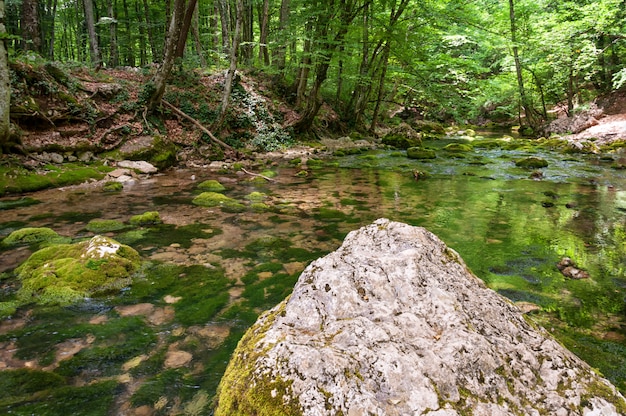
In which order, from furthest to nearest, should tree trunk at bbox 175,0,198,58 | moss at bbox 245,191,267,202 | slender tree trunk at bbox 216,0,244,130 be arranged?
slender tree trunk at bbox 216,0,244,130, tree trunk at bbox 175,0,198,58, moss at bbox 245,191,267,202

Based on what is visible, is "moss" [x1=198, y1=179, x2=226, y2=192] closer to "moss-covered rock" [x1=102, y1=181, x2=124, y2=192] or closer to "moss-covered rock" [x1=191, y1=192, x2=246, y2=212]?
"moss-covered rock" [x1=191, y1=192, x2=246, y2=212]

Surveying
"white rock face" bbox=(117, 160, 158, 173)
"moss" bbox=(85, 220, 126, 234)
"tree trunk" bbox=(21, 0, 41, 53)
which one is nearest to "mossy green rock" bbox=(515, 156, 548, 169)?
"white rock face" bbox=(117, 160, 158, 173)

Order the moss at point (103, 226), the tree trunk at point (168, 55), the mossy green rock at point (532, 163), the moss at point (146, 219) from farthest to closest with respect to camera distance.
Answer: the mossy green rock at point (532, 163)
the tree trunk at point (168, 55)
the moss at point (146, 219)
the moss at point (103, 226)

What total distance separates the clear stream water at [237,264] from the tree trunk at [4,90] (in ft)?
6.06

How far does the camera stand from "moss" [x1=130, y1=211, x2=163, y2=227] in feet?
21.7

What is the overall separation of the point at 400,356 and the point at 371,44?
19.6 m

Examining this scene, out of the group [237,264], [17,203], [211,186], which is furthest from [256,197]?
[17,203]

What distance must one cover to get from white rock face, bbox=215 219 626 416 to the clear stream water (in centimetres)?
100

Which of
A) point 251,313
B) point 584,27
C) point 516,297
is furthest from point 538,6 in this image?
point 251,313

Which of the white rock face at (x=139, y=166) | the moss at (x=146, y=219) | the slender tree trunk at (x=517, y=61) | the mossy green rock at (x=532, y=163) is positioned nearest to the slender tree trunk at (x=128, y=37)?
the white rock face at (x=139, y=166)

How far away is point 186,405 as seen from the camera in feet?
8.11

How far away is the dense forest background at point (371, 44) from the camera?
49.4ft

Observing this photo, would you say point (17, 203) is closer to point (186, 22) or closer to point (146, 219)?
point (146, 219)

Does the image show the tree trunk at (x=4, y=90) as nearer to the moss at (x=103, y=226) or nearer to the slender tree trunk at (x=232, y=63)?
the moss at (x=103, y=226)
